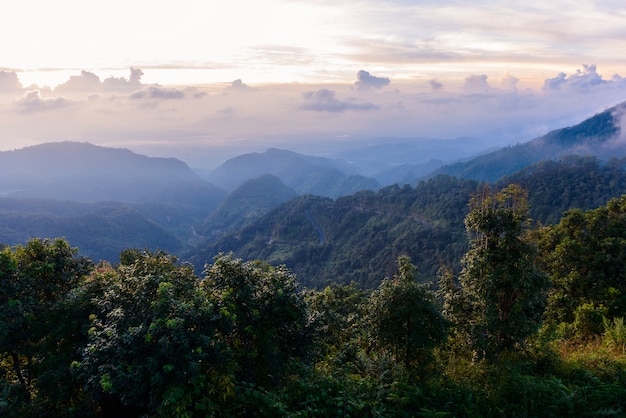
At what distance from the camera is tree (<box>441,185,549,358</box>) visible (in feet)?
34.2

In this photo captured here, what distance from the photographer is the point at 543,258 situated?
66.1 ft

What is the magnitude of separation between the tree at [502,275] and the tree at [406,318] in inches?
52.4

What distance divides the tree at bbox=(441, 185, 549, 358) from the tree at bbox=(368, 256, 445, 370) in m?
1.33

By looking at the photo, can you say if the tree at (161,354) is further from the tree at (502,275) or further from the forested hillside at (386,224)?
the forested hillside at (386,224)

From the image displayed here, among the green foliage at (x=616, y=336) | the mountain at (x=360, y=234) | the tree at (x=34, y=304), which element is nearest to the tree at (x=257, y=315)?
the tree at (x=34, y=304)

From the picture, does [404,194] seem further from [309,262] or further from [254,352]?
[254,352]

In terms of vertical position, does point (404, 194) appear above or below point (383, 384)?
below

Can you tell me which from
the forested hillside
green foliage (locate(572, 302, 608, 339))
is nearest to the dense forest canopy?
green foliage (locate(572, 302, 608, 339))

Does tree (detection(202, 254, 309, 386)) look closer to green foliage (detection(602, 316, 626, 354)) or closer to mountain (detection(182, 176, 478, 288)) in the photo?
green foliage (detection(602, 316, 626, 354))

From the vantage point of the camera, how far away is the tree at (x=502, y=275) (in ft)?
34.2

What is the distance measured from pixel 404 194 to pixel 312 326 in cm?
13781

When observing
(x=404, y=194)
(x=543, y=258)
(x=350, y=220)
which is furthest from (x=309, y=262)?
(x=543, y=258)

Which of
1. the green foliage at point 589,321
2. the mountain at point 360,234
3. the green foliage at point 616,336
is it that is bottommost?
the mountain at point 360,234

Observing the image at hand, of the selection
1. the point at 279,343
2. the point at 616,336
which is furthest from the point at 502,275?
the point at 279,343
